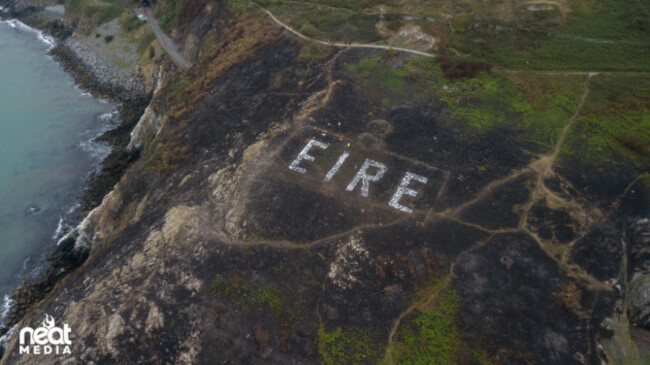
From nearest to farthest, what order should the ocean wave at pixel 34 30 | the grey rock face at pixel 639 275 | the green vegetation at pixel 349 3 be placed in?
the grey rock face at pixel 639 275 < the green vegetation at pixel 349 3 < the ocean wave at pixel 34 30

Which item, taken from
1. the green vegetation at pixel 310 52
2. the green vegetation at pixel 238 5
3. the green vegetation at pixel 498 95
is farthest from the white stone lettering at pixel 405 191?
the green vegetation at pixel 238 5

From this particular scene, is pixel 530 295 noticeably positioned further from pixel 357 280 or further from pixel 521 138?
pixel 521 138

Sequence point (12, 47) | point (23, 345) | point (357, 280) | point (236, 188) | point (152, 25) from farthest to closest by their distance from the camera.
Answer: point (12, 47) < point (152, 25) < point (236, 188) < point (23, 345) < point (357, 280)

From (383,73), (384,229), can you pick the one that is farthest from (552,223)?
(383,73)

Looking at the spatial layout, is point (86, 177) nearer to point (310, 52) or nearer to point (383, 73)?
point (310, 52)

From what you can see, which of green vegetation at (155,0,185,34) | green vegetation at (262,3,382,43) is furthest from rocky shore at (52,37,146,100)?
green vegetation at (262,3,382,43)

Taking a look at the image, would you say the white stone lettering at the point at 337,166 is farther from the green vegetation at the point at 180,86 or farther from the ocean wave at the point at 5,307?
the ocean wave at the point at 5,307

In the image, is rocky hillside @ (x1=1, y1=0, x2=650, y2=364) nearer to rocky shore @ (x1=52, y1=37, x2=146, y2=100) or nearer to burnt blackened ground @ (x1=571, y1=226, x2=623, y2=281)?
burnt blackened ground @ (x1=571, y1=226, x2=623, y2=281)

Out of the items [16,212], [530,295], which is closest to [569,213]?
[530,295]
